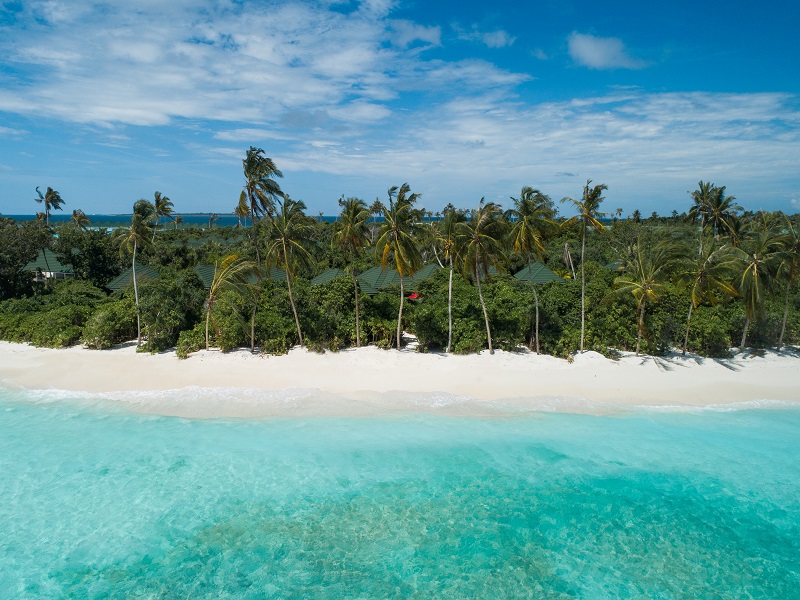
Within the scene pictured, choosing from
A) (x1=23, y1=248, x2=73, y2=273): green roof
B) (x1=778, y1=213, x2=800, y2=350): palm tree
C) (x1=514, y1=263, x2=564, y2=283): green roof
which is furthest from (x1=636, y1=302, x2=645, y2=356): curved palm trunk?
(x1=23, y1=248, x2=73, y2=273): green roof

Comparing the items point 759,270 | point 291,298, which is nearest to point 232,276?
point 291,298

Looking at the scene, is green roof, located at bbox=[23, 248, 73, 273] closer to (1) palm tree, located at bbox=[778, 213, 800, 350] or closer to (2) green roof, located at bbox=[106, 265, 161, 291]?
(2) green roof, located at bbox=[106, 265, 161, 291]

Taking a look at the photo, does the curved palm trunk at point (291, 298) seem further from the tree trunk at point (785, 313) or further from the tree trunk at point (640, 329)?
the tree trunk at point (785, 313)

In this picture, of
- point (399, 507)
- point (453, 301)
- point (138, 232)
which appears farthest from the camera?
point (453, 301)

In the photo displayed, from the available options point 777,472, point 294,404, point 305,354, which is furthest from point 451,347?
point 777,472

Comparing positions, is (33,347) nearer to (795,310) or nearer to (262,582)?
(262,582)

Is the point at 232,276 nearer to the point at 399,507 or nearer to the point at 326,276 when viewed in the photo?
the point at 326,276
